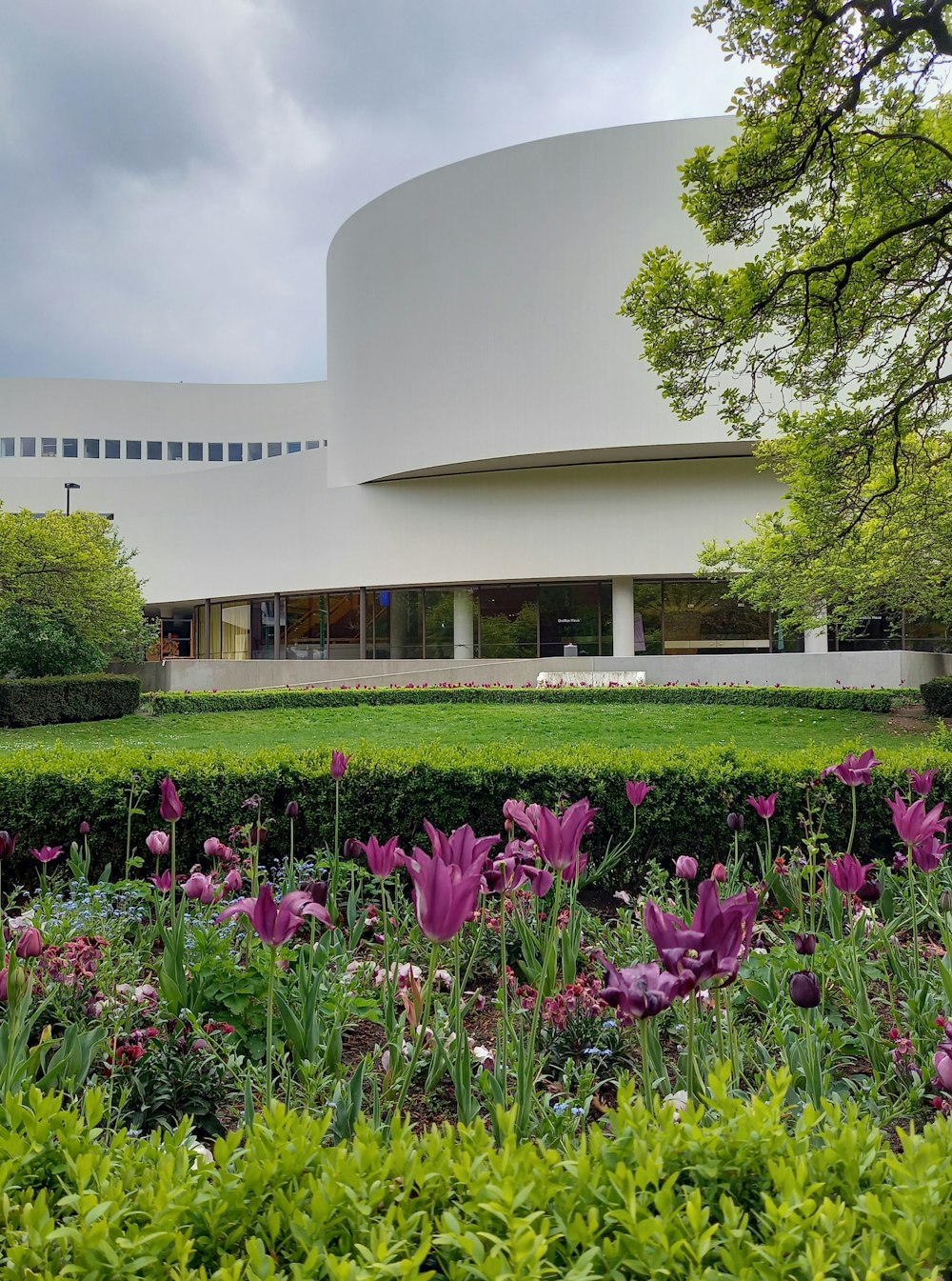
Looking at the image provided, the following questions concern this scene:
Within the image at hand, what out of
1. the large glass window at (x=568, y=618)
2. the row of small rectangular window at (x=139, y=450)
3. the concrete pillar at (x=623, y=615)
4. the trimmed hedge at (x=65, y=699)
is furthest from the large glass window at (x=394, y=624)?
the row of small rectangular window at (x=139, y=450)

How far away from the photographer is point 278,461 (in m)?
31.5

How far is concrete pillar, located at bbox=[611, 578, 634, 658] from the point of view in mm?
27641

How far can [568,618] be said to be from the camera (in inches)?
1148

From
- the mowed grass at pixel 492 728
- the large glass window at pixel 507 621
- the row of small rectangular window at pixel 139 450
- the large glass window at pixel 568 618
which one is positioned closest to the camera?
the mowed grass at pixel 492 728

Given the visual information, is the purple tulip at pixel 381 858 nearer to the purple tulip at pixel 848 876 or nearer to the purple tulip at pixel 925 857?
the purple tulip at pixel 848 876

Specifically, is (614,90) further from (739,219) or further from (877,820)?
(877,820)

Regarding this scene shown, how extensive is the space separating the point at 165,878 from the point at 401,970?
3.36 feet

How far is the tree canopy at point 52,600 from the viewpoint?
19.5 m

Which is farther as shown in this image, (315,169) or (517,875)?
(315,169)

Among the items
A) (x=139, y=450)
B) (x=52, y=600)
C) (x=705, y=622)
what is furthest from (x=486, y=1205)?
(x=139, y=450)

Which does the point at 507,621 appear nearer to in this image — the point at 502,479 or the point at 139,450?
the point at 502,479

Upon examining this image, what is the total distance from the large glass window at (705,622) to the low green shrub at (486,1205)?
2790 cm

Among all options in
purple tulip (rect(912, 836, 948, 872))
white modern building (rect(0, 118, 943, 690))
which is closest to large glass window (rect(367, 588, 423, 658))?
white modern building (rect(0, 118, 943, 690))

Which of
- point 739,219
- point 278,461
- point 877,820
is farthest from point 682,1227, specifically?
point 278,461
